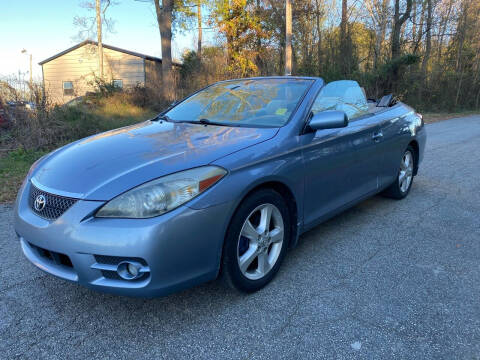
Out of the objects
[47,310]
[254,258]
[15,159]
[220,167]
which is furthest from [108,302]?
[15,159]

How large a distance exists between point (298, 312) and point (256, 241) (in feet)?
1.74

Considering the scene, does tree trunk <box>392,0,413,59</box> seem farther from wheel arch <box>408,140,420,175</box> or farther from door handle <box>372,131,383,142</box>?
door handle <box>372,131,383,142</box>

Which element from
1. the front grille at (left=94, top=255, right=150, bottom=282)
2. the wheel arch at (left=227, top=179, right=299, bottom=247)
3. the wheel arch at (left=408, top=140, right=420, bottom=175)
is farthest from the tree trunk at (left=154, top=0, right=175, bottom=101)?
the front grille at (left=94, top=255, right=150, bottom=282)

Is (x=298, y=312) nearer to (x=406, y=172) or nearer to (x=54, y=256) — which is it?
(x=54, y=256)

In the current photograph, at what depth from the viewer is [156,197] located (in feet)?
6.77

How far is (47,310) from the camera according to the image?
8.02ft

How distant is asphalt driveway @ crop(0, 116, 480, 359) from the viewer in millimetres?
2090

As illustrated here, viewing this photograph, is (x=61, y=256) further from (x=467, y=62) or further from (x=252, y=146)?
(x=467, y=62)

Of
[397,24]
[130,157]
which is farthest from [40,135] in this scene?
[397,24]

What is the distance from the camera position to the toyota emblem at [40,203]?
2.28 m

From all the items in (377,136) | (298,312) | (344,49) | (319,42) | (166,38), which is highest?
(319,42)

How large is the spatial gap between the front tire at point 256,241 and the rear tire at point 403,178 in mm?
2317

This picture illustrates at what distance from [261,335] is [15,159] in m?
6.58

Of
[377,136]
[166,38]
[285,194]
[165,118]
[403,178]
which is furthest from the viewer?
[166,38]
